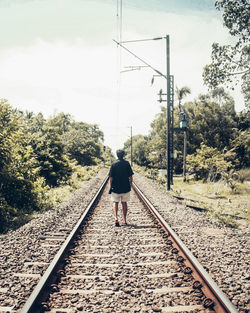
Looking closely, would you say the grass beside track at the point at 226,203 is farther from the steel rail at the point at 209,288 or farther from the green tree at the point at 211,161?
the steel rail at the point at 209,288

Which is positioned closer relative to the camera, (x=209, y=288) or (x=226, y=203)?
(x=209, y=288)

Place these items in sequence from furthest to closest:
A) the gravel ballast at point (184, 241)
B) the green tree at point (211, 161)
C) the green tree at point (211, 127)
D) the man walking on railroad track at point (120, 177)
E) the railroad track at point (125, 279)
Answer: the green tree at point (211, 127) < the green tree at point (211, 161) < the man walking on railroad track at point (120, 177) < the gravel ballast at point (184, 241) < the railroad track at point (125, 279)

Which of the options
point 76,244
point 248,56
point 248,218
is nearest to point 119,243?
point 76,244

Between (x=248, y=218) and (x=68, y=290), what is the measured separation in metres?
6.90

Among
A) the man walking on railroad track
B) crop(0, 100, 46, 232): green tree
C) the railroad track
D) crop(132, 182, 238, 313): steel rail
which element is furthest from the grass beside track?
crop(0, 100, 46, 232): green tree

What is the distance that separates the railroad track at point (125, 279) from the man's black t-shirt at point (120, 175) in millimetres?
1400

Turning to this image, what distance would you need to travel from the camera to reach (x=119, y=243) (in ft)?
18.2

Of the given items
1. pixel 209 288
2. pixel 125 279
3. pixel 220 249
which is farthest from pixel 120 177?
pixel 209 288

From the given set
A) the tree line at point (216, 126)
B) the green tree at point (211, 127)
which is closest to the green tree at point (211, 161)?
the tree line at point (216, 126)

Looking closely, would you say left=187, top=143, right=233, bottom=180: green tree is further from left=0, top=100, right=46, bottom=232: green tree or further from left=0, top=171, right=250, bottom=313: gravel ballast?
left=0, top=100, right=46, bottom=232: green tree

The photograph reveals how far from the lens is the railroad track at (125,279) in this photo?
3.16 m

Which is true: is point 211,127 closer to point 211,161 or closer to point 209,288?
point 211,161

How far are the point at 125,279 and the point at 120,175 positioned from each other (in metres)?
3.47

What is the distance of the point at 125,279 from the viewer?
152 inches
